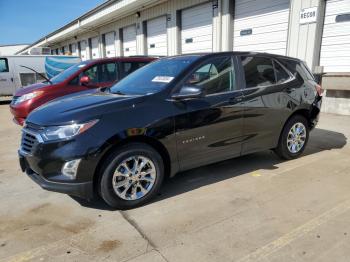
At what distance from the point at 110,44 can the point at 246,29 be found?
45.4 ft

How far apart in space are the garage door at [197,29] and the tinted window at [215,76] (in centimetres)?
930

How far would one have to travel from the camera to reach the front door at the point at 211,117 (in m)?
3.61

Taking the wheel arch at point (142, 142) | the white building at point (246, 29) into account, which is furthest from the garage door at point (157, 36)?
the wheel arch at point (142, 142)

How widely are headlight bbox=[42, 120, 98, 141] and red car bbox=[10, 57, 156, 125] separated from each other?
3.88 m

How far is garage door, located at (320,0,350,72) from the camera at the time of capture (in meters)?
8.31

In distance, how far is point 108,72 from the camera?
7.57 meters

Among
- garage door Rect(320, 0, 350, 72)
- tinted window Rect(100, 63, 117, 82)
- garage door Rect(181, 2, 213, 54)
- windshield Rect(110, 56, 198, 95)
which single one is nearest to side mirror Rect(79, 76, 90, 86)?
tinted window Rect(100, 63, 117, 82)

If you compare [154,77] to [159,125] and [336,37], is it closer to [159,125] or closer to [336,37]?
[159,125]

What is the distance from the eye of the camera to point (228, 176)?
4.34m

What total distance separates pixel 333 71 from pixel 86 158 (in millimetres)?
8167

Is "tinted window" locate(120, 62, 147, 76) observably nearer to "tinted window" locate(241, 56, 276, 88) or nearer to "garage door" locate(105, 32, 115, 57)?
"tinted window" locate(241, 56, 276, 88)

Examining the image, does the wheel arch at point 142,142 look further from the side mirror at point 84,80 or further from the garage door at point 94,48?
the garage door at point 94,48

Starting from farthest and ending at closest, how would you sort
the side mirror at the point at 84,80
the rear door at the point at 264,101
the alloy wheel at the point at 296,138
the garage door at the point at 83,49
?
1. the garage door at the point at 83,49
2. the side mirror at the point at 84,80
3. the alloy wheel at the point at 296,138
4. the rear door at the point at 264,101

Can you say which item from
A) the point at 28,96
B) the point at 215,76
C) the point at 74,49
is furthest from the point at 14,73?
the point at 74,49
